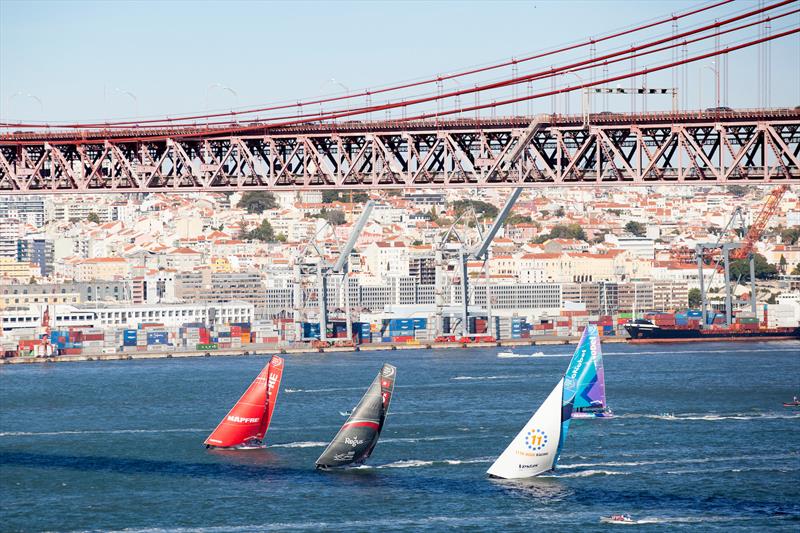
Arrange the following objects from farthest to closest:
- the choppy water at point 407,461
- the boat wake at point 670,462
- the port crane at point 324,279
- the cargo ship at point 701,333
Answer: the cargo ship at point 701,333 → the port crane at point 324,279 → the boat wake at point 670,462 → the choppy water at point 407,461

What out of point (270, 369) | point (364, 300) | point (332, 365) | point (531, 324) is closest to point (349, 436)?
point (270, 369)

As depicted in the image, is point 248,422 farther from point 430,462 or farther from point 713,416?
point 713,416

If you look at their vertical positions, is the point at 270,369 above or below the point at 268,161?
below

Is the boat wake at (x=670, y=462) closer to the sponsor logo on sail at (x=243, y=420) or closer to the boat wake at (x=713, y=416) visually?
the sponsor logo on sail at (x=243, y=420)

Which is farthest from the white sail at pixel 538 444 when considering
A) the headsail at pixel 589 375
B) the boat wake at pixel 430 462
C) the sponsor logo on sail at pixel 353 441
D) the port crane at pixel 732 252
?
the port crane at pixel 732 252

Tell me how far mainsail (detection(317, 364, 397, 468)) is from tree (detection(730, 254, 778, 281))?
385 feet

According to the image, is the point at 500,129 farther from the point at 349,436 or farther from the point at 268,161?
the point at 349,436

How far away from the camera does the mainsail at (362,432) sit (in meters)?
44.4

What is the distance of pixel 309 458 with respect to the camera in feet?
155

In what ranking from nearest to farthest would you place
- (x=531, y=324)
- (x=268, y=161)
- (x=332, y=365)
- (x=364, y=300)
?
(x=268, y=161)
(x=332, y=365)
(x=531, y=324)
(x=364, y=300)

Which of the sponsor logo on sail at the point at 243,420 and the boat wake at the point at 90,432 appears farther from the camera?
the boat wake at the point at 90,432

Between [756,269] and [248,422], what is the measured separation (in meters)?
128

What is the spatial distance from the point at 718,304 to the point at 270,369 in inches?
4152

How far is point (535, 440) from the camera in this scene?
42.4 metres
